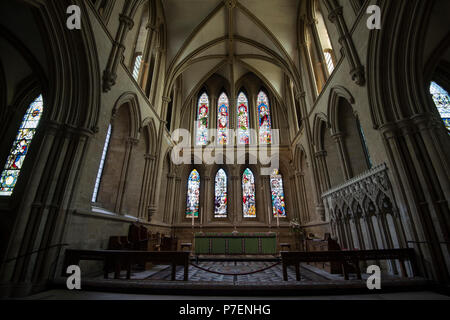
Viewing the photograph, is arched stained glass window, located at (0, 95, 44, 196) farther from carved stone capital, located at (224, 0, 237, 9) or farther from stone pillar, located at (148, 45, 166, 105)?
carved stone capital, located at (224, 0, 237, 9)

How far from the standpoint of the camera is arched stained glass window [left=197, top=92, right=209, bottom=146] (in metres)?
13.6

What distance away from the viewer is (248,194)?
12461 mm

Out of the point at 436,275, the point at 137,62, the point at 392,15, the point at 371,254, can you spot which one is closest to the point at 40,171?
the point at 137,62

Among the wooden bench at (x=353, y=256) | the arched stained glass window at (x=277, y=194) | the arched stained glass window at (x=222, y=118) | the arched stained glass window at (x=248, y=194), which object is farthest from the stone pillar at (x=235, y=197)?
the wooden bench at (x=353, y=256)

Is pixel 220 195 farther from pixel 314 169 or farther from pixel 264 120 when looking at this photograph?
pixel 264 120

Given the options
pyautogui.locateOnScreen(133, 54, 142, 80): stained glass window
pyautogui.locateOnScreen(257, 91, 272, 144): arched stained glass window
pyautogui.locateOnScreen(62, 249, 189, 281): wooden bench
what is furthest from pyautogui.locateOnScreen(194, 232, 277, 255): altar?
pyautogui.locateOnScreen(133, 54, 142, 80): stained glass window

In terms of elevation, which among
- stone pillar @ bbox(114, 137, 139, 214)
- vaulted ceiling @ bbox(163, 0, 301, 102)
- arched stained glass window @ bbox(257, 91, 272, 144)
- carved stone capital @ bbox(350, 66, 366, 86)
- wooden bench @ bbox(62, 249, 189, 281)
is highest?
vaulted ceiling @ bbox(163, 0, 301, 102)

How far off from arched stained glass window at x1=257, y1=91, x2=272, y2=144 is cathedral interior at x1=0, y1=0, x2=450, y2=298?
81 cm

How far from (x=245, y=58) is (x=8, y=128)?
12.2m

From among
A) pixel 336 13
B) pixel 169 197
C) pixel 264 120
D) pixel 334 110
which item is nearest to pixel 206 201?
pixel 169 197

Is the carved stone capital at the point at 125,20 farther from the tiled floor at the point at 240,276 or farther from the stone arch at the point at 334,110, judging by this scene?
the tiled floor at the point at 240,276

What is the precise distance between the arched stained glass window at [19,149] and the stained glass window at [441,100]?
38.7 ft

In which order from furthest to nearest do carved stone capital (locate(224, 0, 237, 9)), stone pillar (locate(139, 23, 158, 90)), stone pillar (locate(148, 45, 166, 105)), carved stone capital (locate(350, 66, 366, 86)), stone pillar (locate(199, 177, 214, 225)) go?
stone pillar (locate(199, 177, 214, 225))
carved stone capital (locate(224, 0, 237, 9))
stone pillar (locate(148, 45, 166, 105))
stone pillar (locate(139, 23, 158, 90))
carved stone capital (locate(350, 66, 366, 86))

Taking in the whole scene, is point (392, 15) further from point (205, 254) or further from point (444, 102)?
point (205, 254)
